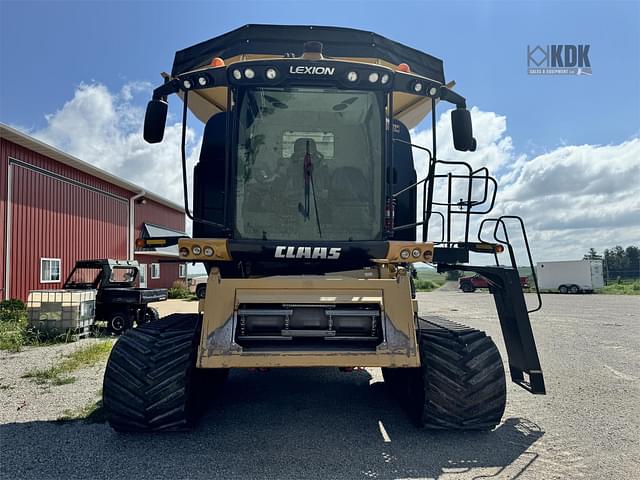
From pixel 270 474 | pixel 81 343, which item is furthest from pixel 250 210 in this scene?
pixel 81 343

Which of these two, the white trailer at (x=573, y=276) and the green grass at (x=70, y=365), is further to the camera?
the white trailer at (x=573, y=276)

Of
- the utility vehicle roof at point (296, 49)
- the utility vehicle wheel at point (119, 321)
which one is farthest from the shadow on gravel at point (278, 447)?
the utility vehicle wheel at point (119, 321)

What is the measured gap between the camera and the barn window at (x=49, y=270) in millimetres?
18312

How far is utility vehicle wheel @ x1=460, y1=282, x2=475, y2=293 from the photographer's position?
42844 millimetres

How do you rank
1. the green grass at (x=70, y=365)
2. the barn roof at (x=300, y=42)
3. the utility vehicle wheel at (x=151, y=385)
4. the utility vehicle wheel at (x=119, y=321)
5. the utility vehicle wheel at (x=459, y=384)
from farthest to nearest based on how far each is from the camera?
the utility vehicle wheel at (x=119, y=321), the green grass at (x=70, y=365), the barn roof at (x=300, y=42), the utility vehicle wheel at (x=459, y=384), the utility vehicle wheel at (x=151, y=385)

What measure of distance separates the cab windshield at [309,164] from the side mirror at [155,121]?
0.71m

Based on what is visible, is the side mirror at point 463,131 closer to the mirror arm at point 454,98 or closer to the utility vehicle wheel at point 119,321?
the mirror arm at point 454,98

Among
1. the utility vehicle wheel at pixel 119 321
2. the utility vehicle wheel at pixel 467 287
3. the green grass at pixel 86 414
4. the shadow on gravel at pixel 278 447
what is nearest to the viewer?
the shadow on gravel at pixel 278 447

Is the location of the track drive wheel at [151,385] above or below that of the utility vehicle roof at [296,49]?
below

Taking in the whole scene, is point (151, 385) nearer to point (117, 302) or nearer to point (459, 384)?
point (459, 384)

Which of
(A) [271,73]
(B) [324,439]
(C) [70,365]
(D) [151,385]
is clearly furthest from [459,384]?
(C) [70,365]

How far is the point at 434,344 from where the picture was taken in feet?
15.1

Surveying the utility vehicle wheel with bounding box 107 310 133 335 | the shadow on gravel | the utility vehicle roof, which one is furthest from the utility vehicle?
the utility vehicle roof

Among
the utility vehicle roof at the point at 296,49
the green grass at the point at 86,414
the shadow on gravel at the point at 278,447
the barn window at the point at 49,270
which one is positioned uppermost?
the utility vehicle roof at the point at 296,49
